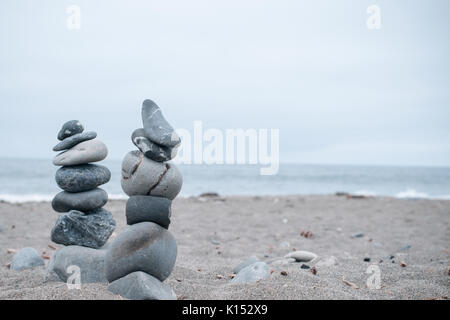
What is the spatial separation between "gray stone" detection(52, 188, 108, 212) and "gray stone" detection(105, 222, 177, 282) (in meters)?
1.02

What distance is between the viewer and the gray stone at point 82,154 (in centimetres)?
489

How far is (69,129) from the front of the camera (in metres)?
5.05

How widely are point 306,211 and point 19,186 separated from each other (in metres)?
20.0

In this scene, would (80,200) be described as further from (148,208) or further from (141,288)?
(141,288)

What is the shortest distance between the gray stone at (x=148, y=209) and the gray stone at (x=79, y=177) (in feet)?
3.25

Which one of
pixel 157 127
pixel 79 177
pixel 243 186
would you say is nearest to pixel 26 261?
pixel 79 177

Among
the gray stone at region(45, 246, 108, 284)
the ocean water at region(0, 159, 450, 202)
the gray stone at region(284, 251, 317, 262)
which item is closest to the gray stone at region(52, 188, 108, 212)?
the gray stone at region(45, 246, 108, 284)

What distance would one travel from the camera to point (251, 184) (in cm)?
3089

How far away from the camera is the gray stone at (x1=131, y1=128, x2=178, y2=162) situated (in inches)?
165

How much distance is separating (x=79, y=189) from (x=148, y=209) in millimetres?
1282

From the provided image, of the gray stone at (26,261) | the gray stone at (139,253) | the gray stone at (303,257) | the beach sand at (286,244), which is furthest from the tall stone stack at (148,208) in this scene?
the gray stone at (303,257)

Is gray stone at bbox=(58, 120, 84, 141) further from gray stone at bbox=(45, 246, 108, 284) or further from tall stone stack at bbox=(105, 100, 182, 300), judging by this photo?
gray stone at bbox=(45, 246, 108, 284)

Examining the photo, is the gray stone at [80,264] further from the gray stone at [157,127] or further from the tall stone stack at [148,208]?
the gray stone at [157,127]

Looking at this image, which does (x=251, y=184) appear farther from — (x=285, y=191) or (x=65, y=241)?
(x=65, y=241)
